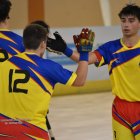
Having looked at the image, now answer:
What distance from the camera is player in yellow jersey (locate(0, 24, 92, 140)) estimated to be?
2322 mm

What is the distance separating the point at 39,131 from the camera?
2.39 m

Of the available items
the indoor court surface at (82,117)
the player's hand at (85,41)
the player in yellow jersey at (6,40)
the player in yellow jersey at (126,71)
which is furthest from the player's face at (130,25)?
the indoor court surface at (82,117)

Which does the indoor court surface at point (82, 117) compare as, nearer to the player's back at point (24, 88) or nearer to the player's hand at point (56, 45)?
the player's hand at point (56, 45)

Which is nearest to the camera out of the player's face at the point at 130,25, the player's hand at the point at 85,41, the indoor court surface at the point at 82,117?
the player's hand at the point at 85,41

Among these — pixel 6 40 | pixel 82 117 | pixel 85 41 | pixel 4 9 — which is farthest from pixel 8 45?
pixel 82 117

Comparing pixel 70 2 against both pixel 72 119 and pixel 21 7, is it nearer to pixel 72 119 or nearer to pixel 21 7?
pixel 21 7

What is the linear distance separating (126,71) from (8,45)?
0.86m

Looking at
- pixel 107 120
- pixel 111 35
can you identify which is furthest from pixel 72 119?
pixel 111 35

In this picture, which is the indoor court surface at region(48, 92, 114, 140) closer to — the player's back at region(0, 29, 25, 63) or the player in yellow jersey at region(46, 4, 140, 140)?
the player in yellow jersey at region(46, 4, 140, 140)

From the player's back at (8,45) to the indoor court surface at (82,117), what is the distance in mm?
2304

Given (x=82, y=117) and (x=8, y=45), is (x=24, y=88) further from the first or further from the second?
(x=82, y=117)

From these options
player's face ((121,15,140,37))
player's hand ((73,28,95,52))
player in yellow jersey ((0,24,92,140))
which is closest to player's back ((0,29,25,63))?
player's hand ((73,28,95,52))

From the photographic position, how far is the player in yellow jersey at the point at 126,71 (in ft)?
9.79

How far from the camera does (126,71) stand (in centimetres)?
302
